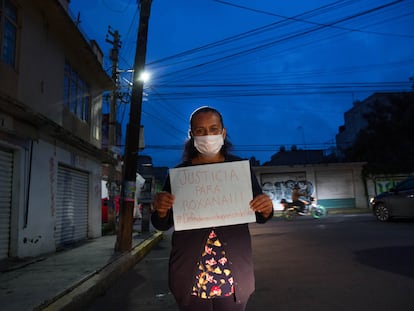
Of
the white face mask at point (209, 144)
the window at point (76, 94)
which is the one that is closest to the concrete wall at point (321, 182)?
the window at point (76, 94)

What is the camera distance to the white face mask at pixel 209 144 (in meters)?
2.24

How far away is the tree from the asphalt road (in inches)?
973

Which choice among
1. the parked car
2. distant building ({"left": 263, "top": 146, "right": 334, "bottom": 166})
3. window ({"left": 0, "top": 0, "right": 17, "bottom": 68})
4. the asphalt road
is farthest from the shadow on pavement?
distant building ({"left": 263, "top": 146, "right": 334, "bottom": 166})

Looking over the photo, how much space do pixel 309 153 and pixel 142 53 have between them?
46354 millimetres

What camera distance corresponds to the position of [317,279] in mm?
5422

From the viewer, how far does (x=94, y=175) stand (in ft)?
43.0

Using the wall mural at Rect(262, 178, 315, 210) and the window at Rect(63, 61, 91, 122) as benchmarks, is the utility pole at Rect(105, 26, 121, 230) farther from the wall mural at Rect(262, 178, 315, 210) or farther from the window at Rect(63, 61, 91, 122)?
the wall mural at Rect(262, 178, 315, 210)

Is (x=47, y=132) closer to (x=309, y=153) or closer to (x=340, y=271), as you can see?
(x=340, y=271)

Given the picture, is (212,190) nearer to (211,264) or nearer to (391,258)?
(211,264)

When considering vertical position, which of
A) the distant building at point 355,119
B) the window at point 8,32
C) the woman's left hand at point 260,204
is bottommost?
the woman's left hand at point 260,204

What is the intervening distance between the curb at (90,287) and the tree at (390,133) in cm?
2803

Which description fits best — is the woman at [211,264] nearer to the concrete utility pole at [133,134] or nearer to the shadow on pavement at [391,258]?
the shadow on pavement at [391,258]

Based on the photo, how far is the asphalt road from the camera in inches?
170

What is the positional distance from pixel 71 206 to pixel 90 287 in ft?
21.3
